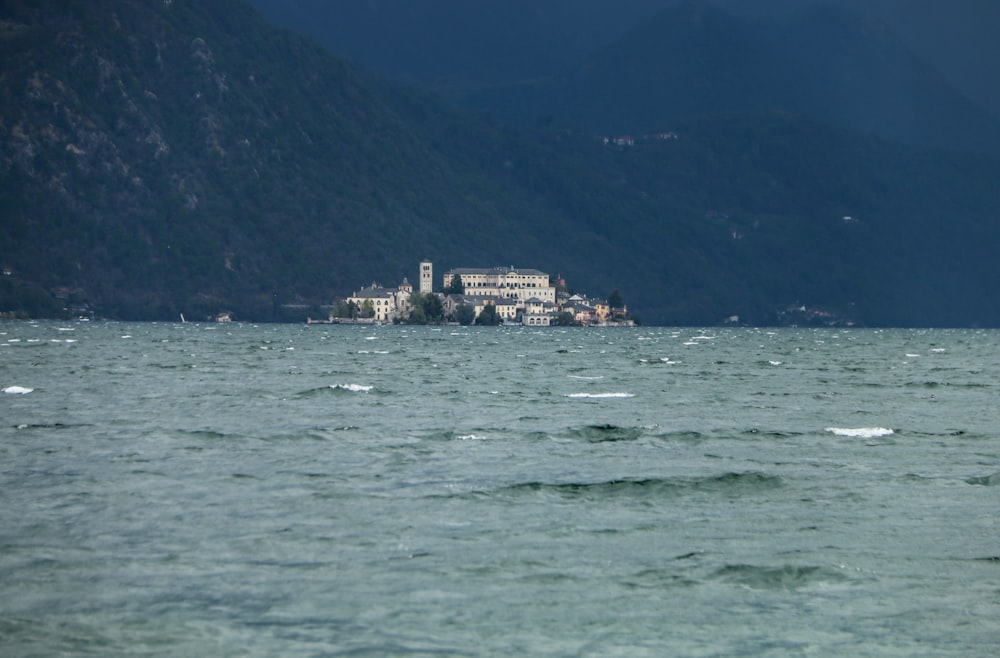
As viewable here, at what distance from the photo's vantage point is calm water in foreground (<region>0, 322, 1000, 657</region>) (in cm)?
1983

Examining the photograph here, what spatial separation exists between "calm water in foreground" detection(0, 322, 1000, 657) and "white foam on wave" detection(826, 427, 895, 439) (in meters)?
0.25

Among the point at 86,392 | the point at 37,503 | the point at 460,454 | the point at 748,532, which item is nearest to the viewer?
the point at 748,532

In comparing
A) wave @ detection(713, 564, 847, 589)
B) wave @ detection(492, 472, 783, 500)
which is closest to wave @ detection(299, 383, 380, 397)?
wave @ detection(492, 472, 783, 500)

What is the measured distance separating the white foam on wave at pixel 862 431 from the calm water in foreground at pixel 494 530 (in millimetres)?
252

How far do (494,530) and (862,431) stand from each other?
2152cm

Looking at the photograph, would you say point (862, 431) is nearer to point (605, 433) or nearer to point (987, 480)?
point (605, 433)

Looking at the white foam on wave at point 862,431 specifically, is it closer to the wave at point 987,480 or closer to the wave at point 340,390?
the wave at point 987,480

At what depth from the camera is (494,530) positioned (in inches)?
1033

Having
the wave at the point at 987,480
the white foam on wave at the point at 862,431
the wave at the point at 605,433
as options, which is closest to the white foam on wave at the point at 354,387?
the wave at the point at 605,433

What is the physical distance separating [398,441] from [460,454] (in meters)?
3.38

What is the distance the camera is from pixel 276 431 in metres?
42.5

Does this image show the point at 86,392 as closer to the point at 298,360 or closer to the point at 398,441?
the point at 398,441

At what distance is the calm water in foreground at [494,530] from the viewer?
19828 millimetres

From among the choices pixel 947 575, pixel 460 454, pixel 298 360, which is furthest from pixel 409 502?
pixel 298 360
